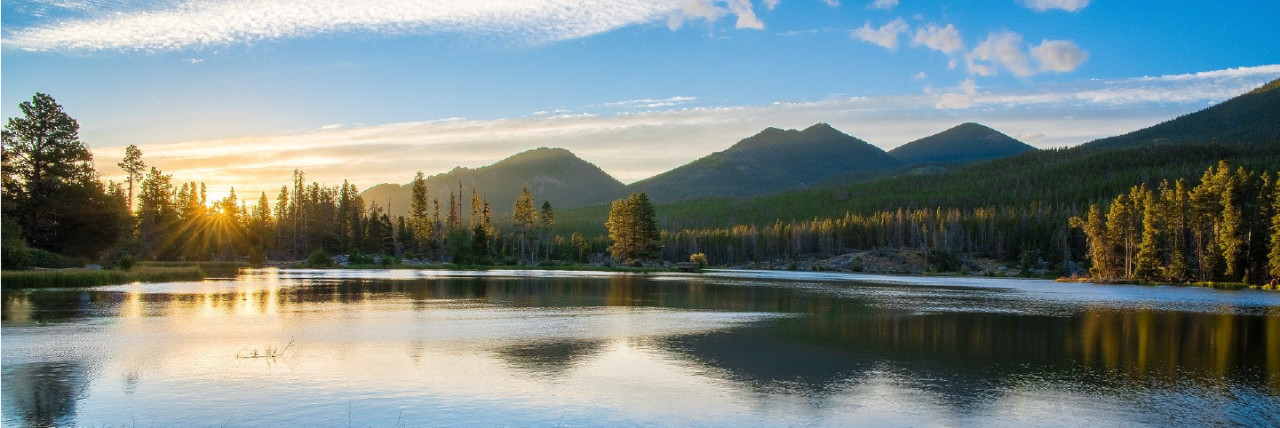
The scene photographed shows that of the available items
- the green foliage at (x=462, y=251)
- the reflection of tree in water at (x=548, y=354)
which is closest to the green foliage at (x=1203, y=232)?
the reflection of tree in water at (x=548, y=354)

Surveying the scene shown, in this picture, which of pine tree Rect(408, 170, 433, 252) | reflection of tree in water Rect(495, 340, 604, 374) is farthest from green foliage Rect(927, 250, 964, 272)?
reflection of tree in water Rect(495, 340, 604, 374)

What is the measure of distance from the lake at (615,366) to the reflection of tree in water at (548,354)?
0.43 ft

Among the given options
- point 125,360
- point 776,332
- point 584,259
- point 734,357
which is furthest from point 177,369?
point 584,259

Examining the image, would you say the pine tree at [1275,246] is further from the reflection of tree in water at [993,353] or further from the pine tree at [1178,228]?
the reflection of tree in water at [993,353]

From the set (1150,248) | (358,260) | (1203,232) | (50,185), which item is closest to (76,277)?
(50,185)

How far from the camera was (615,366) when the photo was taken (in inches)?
920

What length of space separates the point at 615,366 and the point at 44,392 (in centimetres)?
1410

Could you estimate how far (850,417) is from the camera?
55.4 ft

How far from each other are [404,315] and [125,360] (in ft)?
51.0

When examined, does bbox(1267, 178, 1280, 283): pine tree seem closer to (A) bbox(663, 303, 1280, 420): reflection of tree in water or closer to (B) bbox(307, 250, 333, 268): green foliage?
(A) bbox(663, 303, 1280, 420): reflection of tree in water

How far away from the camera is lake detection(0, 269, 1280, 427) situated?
17.1 meters

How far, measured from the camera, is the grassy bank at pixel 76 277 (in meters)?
46.8

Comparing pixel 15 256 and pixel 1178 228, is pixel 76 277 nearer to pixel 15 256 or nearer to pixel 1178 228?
pixel 15 256

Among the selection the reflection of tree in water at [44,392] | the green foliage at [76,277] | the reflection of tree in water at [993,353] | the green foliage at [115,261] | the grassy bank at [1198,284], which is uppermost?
the green foliage at [115,261]
